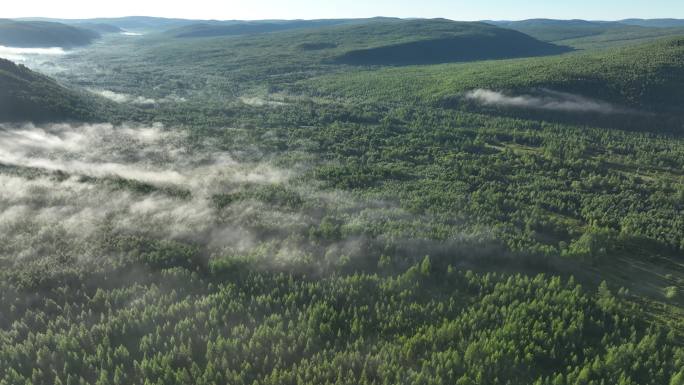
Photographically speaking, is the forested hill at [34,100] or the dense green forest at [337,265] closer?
the dense green forest at [337,265]

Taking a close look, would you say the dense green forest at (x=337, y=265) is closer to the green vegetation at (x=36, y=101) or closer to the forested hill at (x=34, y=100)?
the green vegetation at (x=36, y=101)

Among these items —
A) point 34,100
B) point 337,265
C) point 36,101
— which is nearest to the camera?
point 337,265

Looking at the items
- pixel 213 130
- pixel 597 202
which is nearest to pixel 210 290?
pixel 597 202

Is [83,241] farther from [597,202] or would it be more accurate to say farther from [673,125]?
[673,125]

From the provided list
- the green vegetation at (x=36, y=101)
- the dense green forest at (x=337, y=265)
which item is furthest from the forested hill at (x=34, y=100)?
the dense green forest at (x=337, y=265)

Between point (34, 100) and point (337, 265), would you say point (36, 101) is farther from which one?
point (337, 265)

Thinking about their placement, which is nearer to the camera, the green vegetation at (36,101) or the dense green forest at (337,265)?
the dense green forest at (337,265)

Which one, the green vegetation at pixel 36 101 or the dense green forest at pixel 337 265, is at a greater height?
the green vegetation at pixel 36 101

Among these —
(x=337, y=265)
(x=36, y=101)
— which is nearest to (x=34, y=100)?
(x=36, y=101)
